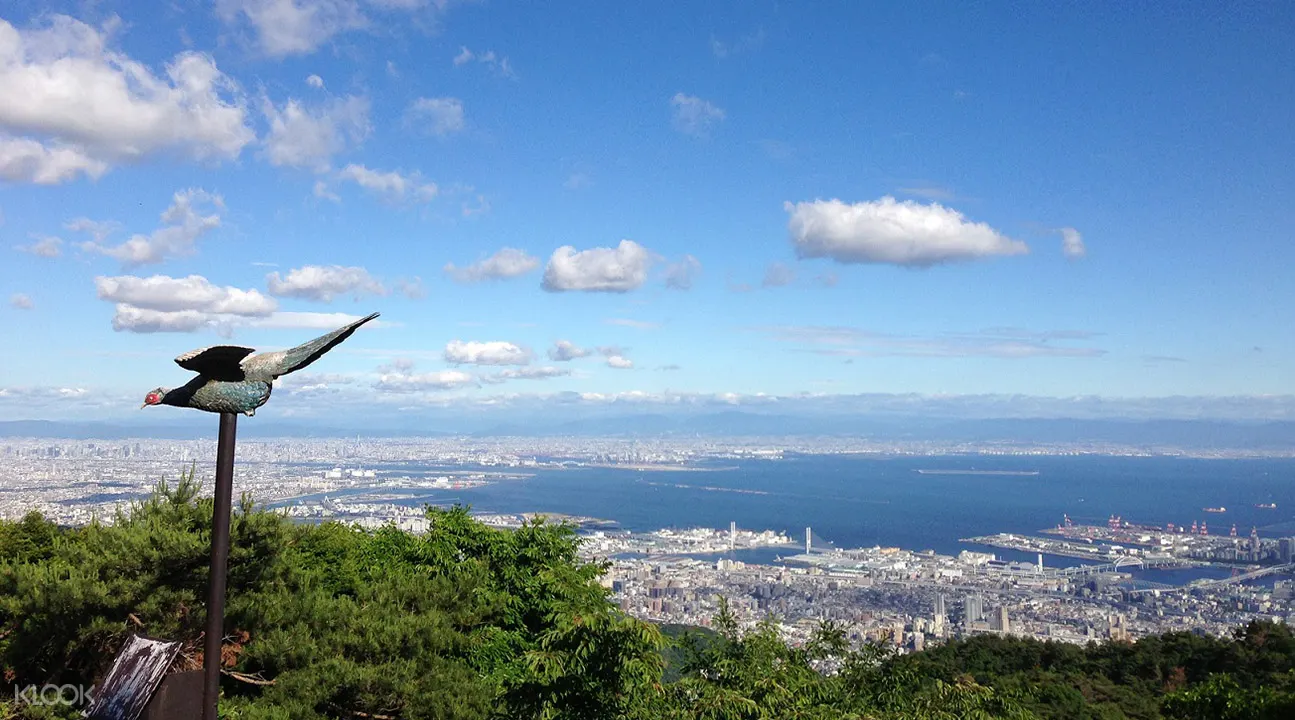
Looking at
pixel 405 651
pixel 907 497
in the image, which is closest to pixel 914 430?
pixel 907 497

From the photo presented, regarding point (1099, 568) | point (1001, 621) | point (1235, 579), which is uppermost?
point (1235, 579)

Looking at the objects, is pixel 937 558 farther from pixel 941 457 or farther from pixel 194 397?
pixel 941 457

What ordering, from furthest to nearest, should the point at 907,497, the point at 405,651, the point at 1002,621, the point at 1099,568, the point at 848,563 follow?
1. the point at 907,497
2. the point at 848,563
3. the point at 1099,568
4. the point at 1002,621
5. the point at 405,651

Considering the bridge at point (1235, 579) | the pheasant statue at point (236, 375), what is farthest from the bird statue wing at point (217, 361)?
the bridge at point (1235, 579)

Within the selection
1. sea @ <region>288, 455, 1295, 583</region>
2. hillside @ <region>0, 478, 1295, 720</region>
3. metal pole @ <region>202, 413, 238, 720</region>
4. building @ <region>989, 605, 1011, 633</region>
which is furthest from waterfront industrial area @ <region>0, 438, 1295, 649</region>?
metal pole @ <region>202, 413, 238, 720</region>

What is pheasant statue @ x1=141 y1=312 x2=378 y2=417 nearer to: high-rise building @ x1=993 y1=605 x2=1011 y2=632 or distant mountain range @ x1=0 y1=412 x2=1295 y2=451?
high-rise building @ x1=993 y1=605 x2=1011 y2=632

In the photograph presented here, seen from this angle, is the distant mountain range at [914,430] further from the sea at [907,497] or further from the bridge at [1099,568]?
the bridge at [1099,568]

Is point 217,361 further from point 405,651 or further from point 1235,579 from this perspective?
point 1235,579
